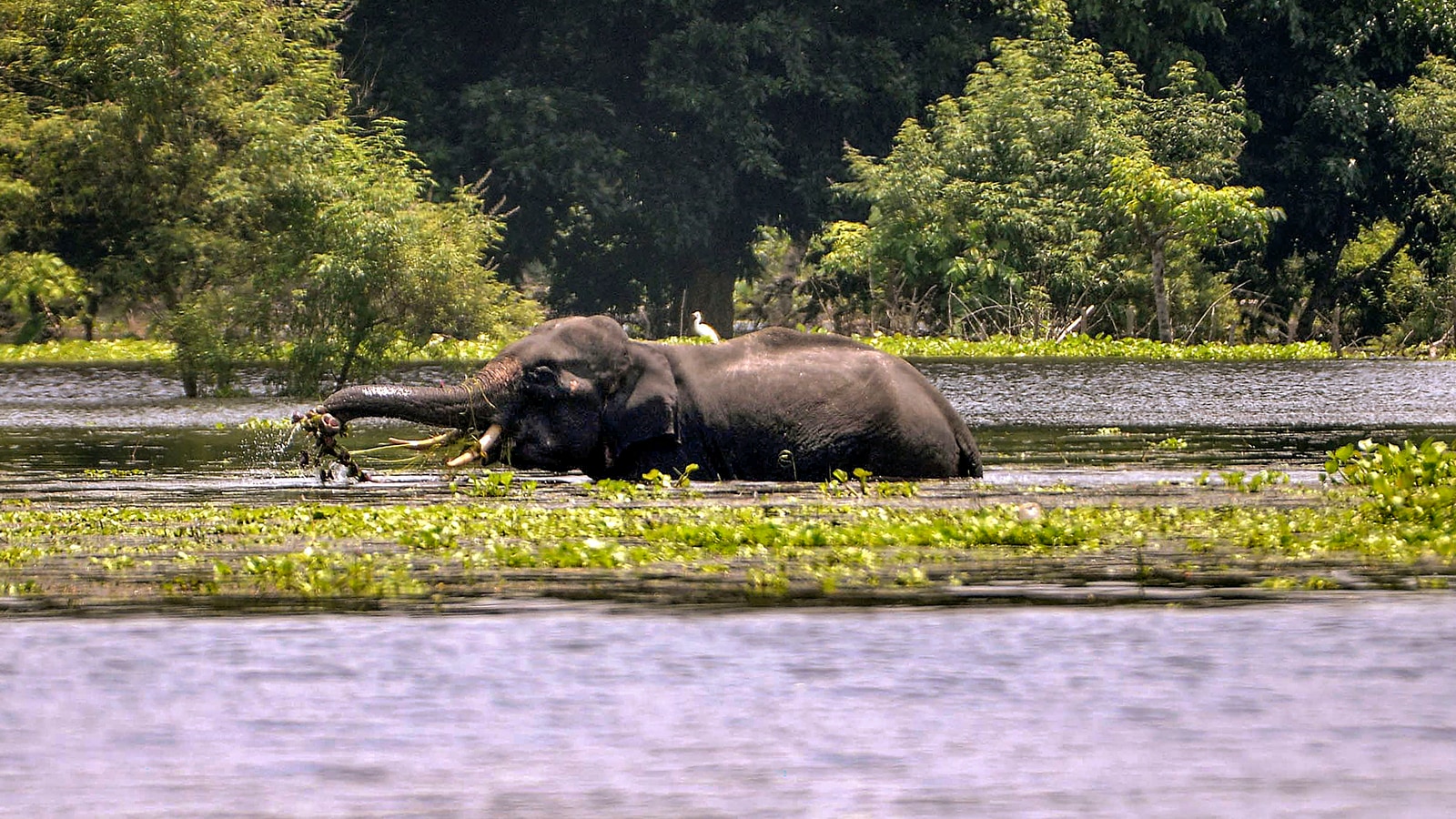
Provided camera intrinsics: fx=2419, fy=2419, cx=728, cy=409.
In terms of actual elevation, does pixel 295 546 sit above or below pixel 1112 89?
below

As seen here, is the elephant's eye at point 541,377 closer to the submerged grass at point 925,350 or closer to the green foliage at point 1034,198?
the submerged grass at point 925,350

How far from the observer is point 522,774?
241 inches

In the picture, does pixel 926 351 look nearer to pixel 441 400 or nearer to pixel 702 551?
pixel 441 400

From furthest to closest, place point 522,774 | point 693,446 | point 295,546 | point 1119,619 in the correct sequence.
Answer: point 693,446 < point 295,546 < point 1119,619 < point 522,774

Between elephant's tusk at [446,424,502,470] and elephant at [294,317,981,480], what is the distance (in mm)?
13

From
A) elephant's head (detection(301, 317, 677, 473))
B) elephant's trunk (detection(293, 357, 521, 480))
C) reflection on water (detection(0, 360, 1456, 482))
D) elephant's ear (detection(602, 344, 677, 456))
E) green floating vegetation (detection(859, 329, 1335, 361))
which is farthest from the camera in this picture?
green floating vegetation (detection(859, 329, 1335, 361))

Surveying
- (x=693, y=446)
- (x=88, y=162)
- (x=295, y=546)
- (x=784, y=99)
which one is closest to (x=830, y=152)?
(x=784, y=99)

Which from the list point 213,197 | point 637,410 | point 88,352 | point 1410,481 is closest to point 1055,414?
point 213,197

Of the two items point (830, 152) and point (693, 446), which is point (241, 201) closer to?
point (693, 446)

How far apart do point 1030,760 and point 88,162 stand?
24007mm

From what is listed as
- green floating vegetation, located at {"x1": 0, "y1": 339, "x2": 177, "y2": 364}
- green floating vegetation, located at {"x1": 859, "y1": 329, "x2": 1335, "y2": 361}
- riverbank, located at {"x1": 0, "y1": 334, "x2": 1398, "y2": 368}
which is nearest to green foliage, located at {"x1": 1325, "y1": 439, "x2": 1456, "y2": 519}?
riverbank, located at {"x1": 0, "y1": 334, "x2": 1398, "y2": 368}

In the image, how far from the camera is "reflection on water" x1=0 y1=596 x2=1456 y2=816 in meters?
5.86

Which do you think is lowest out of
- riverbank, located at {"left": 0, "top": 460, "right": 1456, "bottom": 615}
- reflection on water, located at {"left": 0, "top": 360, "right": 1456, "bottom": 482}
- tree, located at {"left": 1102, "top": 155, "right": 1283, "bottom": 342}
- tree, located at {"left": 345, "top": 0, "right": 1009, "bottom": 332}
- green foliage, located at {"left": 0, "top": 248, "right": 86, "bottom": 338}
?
reflection on water, located at {"left": 0, "top": 360, "right": 1456, "bottom": 482}

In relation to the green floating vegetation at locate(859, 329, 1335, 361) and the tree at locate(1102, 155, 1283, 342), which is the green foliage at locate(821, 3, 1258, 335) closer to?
the tree at locate(1102, 155, 1283, 342)
